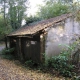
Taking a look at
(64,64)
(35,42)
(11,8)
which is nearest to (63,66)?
(64,64)

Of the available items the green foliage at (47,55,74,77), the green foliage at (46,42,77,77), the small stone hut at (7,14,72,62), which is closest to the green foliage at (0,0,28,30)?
the small stone hut at (7,14,72,62)

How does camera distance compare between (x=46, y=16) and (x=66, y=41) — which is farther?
(x=46, y=16)

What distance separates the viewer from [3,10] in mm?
23859

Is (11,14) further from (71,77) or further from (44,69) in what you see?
(71,77)

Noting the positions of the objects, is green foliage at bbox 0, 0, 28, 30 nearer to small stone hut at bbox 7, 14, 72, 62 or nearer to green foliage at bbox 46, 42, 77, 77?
small stone hut at bbox 7, 14, 72, 62

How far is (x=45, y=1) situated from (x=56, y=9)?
6700mm

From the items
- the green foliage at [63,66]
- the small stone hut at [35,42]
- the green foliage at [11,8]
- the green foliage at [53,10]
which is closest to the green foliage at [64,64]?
the green foliage at [63,66]

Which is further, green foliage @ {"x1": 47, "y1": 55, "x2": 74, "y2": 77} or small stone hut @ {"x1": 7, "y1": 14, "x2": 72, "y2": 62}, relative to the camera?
small stone hut @ {"x1": 7, "y1": 14, "x2": 72, "y2": 62}

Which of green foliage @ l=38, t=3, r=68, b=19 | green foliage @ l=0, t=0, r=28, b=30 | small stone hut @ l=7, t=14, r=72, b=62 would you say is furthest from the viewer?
green foliage @ l=38, t=3, r=68, b=19

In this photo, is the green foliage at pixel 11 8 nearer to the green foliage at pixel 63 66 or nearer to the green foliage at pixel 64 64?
the green foliage at pixel 64 64

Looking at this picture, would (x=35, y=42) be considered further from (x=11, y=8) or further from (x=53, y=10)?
(x=53, y=10)

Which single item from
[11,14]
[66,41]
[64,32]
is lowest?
[66,41]

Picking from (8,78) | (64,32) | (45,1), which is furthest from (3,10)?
(8,78)

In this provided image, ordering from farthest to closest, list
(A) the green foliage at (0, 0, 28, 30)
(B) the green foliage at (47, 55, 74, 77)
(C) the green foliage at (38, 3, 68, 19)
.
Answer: (C) the green foliage at (38, 3, 68, 19)
(A) the green foliage at (0, 0, 28, 30)
(B) the green foliage at (47, 55, 74, 77)
